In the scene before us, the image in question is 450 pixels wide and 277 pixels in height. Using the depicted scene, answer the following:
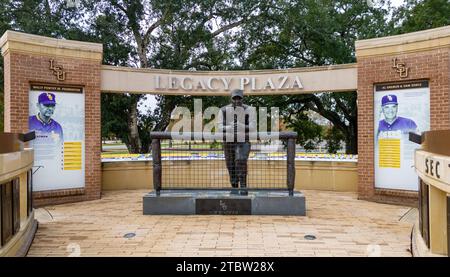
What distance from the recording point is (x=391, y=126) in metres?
7.86

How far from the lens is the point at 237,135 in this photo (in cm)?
666

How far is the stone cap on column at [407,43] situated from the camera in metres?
7.22

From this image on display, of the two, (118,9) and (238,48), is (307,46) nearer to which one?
(238,48)

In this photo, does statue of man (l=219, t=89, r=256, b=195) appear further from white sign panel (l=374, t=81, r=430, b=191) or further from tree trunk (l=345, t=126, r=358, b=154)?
tree trunk (l=345, t=126, r=358, b=154)

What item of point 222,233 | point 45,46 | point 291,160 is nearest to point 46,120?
point 45,46

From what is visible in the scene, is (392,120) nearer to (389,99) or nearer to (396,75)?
(389,99)

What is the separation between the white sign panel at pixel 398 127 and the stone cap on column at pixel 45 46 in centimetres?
688

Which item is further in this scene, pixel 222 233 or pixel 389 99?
pixel 389 99

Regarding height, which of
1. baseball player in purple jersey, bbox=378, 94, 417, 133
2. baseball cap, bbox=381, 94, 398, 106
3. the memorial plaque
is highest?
baseball cap, bbox=381, 94, 398, 106

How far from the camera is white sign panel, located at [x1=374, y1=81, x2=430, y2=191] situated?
754cm

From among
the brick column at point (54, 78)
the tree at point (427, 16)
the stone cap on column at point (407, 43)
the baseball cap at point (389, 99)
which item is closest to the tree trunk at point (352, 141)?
Answer: the tree at point (427, 16)

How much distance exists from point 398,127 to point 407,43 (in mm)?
1852

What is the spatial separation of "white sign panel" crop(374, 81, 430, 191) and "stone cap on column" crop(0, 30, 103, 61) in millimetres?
6880

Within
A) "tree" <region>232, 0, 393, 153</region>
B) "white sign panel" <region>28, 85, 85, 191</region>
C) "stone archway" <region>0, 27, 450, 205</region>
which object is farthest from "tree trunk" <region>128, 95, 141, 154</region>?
"white sign panel" <region>28, 85, 85, 191</region>
